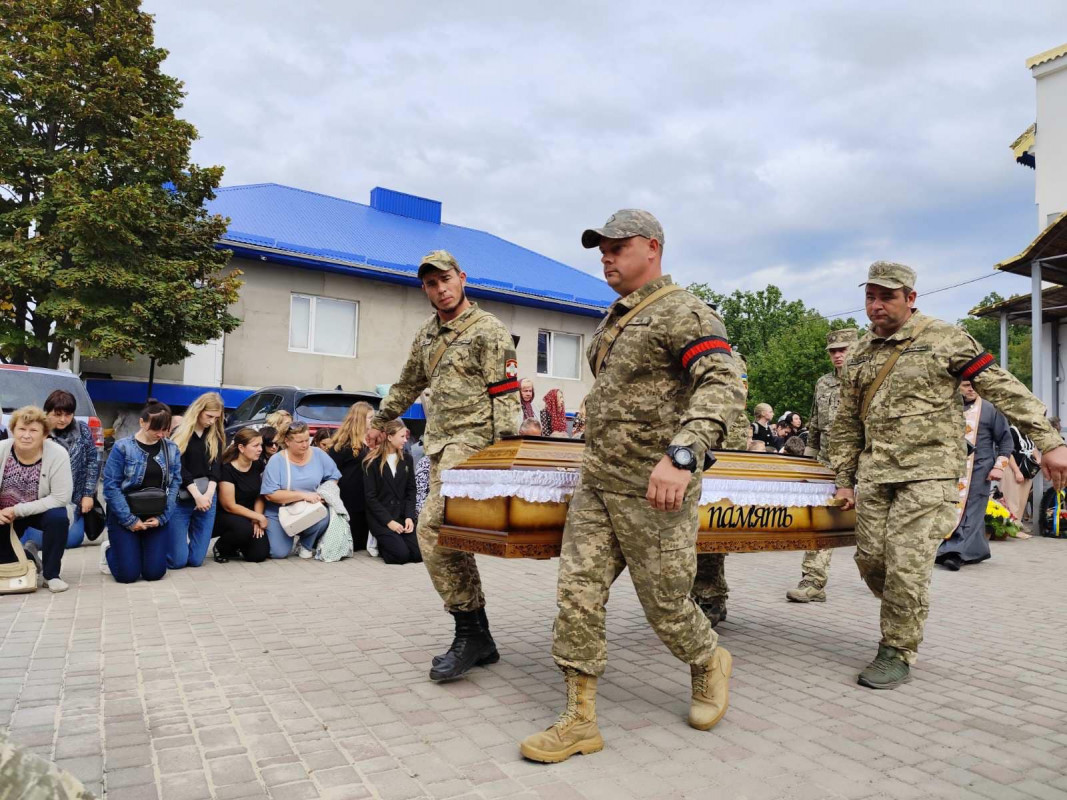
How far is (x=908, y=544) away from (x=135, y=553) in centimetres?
626

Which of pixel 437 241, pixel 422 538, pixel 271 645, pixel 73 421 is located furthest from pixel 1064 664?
pixel 437 241

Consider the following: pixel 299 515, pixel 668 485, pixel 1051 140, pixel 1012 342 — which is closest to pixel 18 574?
pixel 299 515

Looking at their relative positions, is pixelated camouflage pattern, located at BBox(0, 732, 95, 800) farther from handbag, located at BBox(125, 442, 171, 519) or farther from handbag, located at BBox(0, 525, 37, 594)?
handbag, located at BBox(125, 442, 171, 519)

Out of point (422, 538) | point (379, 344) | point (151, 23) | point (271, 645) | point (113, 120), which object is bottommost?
point (271, 645)

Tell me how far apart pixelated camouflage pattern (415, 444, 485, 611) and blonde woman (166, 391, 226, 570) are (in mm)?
4311

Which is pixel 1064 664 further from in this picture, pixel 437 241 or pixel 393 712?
pixel 437 241

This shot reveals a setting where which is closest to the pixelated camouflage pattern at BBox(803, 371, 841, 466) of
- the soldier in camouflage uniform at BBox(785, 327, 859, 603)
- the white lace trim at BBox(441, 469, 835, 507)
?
the soldier in camouflage uniform at BBox(785, 327, 859, 603)

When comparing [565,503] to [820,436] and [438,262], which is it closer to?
Answer: [438,262]

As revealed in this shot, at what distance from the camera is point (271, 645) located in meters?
5.24

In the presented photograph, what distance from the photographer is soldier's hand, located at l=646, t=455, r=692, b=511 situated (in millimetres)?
3113

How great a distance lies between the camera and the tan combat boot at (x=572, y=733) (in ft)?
11.2

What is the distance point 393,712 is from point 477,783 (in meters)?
0.92

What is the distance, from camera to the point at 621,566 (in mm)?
3705

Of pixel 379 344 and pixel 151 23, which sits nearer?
pixel 151 23
